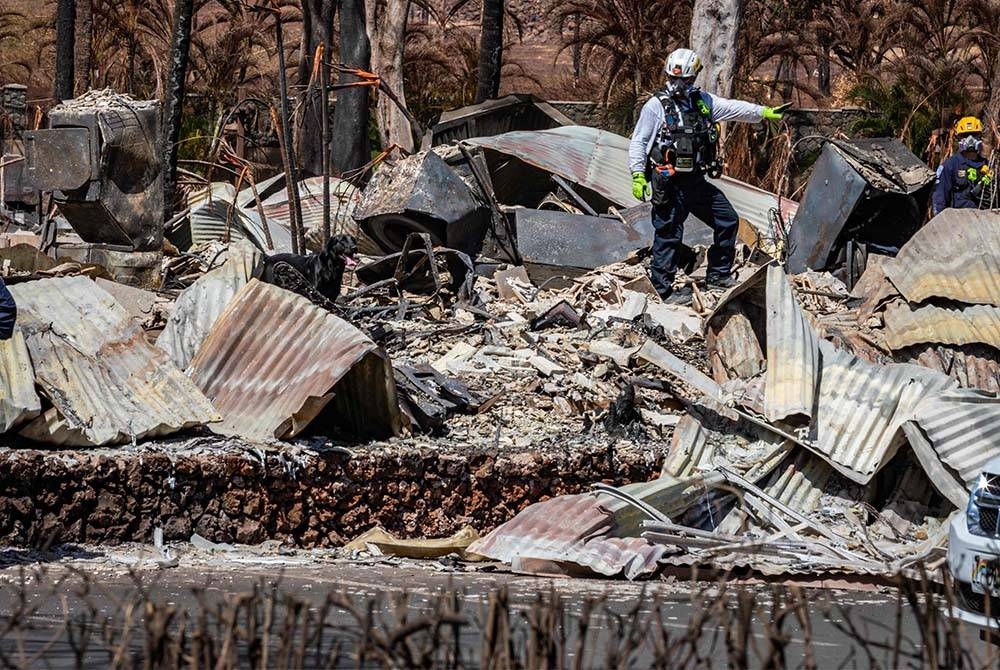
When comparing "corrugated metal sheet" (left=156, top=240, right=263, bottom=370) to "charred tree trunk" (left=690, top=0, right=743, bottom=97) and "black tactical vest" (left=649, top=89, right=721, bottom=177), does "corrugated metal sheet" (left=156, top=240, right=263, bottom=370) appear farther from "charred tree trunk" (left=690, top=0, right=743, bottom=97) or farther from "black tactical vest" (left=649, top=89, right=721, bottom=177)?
"charred tree trunk" (left=690, top=0, right=743, bottom=97)

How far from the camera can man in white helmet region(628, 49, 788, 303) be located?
10.5 meters

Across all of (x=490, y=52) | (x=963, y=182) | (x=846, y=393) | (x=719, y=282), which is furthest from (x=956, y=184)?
(x=490, y=52)

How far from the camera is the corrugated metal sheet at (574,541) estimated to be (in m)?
6.66

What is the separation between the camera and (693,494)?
23.7 feet

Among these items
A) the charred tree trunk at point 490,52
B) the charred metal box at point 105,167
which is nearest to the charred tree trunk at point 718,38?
the charred tree trunk at point 490,52

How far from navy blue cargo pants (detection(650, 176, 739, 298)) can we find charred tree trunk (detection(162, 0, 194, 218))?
548 cm

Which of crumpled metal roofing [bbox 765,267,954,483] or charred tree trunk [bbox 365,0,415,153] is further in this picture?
charred tree trunk [bbox 365,0,415,153]

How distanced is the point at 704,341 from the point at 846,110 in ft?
32.5

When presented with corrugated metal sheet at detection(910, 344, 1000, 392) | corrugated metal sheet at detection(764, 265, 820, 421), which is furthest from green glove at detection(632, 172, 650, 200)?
corrugated metal sheet at detection(764, 265, 820, 421)

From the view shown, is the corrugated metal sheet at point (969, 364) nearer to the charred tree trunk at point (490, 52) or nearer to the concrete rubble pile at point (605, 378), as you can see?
the concrete rubble pile at point (605, 378)

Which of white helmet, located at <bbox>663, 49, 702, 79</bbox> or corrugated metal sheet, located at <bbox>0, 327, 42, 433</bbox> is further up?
white helmet, located at <bbox>663, 49, 702, 79</bbox>

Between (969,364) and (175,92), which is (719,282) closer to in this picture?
(969,364)

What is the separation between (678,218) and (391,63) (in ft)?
33.7

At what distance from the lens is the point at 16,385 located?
22.6ft
